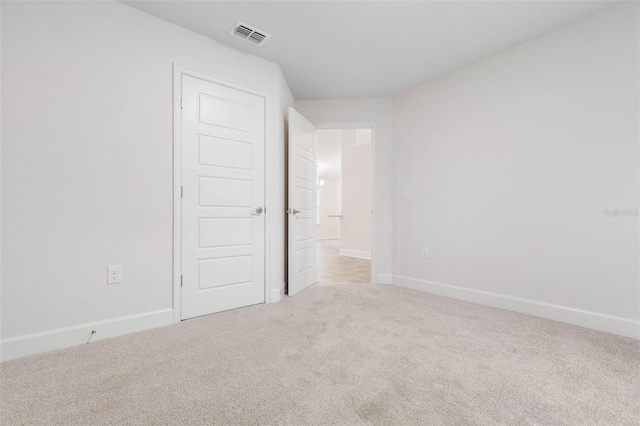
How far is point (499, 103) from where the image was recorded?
276 cm

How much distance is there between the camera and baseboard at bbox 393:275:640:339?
2.07 metres

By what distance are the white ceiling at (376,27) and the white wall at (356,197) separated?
3154 mm

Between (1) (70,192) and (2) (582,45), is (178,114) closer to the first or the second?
(1) (70,192)

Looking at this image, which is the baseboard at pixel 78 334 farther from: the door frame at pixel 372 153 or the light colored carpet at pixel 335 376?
the door frame at pixel 372 153

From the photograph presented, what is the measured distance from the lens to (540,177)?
2484mm

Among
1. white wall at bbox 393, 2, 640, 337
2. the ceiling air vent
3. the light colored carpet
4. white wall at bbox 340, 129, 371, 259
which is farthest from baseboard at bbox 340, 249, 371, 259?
the ceiling air vent

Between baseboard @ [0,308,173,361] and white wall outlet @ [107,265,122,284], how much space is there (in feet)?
0.92

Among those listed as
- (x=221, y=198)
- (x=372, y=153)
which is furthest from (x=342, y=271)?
(x=221, y=198)

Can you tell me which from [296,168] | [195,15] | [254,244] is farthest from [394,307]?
[195,15]

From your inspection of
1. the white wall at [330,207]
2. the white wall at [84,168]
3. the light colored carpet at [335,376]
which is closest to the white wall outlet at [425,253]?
the light colored carpet at [335,376]

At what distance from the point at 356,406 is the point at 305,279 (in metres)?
2.18

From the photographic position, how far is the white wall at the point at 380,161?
3.75 m

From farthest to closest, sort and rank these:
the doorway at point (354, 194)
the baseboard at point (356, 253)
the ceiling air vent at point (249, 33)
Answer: the baseboard at point (356, 253) → the doorway at point (354, 194) → the ceiling air vent at point (249, 33)

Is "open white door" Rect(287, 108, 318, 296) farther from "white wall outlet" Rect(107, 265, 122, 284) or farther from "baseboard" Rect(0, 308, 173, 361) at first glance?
"white wall outlet" Rect(107, 265, 122, 284)
